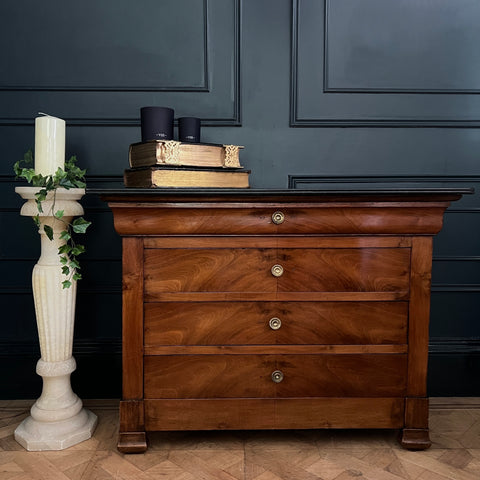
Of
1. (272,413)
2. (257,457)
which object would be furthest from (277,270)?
(257,457)

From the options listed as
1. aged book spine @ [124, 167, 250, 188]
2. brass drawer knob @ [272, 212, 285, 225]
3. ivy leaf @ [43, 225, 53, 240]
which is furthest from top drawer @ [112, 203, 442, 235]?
ivy leaf @ [43, 225, 53, 240]

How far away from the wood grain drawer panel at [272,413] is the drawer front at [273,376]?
18mm

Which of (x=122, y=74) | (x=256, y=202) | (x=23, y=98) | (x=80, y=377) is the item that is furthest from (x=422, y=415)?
(x=23, y=98)

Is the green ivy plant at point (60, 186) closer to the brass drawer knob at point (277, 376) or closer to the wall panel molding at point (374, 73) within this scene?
the brass drawer knob at point (277, 376)

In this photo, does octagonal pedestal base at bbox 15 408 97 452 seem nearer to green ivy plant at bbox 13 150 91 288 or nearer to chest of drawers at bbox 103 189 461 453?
chest of drawers at bbox 103 189 461 453

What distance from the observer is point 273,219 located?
120 centimetres

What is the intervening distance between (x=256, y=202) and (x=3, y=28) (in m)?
1.06

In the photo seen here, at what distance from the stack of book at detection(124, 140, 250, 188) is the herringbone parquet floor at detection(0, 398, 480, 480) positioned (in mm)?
701

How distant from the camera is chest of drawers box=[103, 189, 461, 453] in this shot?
1.20 meters

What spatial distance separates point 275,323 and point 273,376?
0.14 meters

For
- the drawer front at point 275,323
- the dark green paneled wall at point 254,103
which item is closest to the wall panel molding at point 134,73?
the dark green paneled wall at point 254,103

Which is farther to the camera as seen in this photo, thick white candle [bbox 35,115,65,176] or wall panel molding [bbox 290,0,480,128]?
wall panel molding [bbox 290,0,480,128]

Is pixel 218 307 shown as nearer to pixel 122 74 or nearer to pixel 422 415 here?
pixel 422 415

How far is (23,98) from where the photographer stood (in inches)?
62.1
